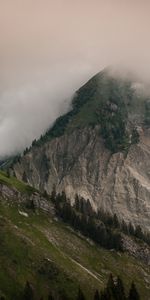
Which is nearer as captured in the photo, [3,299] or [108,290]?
[108,290]

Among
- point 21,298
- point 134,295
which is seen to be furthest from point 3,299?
point 134,295

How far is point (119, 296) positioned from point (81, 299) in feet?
39.7

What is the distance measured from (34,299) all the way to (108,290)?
1392 inches

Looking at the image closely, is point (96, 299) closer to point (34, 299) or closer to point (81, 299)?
point (81, 299)

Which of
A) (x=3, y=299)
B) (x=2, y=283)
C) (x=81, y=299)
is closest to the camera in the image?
(x=81, y=299)

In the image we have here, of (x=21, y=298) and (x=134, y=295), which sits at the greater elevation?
(x=21, y=298)

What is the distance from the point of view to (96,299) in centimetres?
17425

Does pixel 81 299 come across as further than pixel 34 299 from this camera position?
No

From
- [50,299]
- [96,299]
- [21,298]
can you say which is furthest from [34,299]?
[96,299]

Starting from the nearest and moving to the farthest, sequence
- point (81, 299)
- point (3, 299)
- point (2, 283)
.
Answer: point (81, 299) → point (3, 299) → point (2, 283)

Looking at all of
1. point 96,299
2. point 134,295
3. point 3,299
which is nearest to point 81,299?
point 96,299

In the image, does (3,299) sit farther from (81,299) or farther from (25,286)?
(81,299)

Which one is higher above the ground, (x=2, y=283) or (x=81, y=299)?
(x=2, y=283)

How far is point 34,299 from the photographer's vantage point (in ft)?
645
